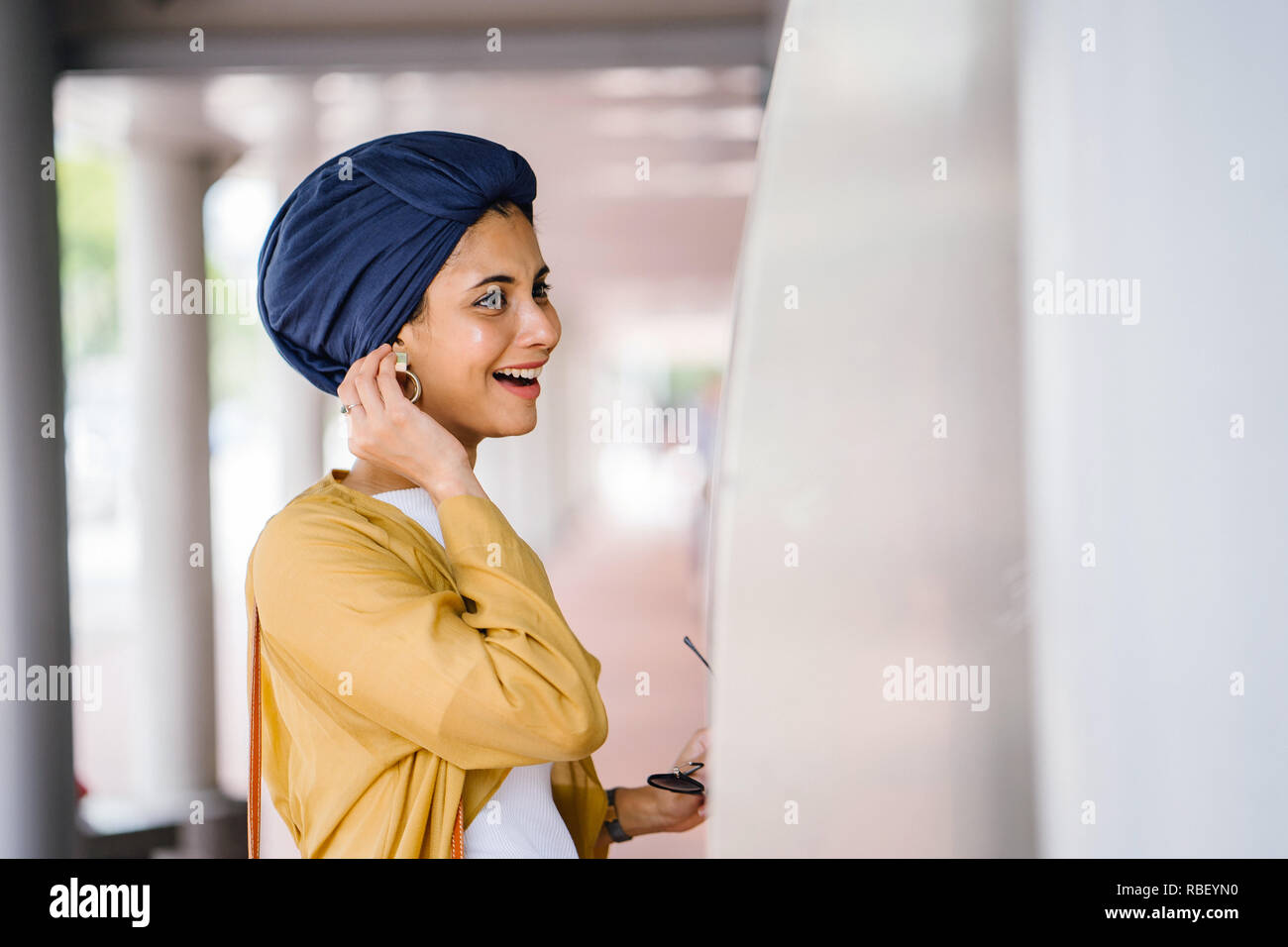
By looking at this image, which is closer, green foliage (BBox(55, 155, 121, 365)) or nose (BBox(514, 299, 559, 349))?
nose (BBox(514, 299, 559, 349))

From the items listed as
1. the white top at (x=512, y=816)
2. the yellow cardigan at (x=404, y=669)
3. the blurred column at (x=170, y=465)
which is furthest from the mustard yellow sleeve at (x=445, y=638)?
the blurred column at (x=170, y=465)

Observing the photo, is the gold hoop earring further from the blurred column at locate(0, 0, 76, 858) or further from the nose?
the blurred column at locate(0, 0, 76, 858)

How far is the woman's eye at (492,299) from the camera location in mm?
1097

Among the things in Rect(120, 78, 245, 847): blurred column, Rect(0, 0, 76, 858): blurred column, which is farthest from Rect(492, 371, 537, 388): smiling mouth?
Rect(120, 78, 245, 847): blurred column

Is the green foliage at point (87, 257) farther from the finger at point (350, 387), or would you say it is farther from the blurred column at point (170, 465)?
the finger at point (350, 387)

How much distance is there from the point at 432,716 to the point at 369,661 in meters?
0.08

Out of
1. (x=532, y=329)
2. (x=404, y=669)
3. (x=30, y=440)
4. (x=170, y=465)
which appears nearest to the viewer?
(x=404, y=669)

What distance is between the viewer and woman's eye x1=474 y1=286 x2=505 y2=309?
1097mm

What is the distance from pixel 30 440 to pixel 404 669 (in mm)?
2119

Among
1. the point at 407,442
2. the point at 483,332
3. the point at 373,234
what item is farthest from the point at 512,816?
the point at 373,234

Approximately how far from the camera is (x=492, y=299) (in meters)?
1.10

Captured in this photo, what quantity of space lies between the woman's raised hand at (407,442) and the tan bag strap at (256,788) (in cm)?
21

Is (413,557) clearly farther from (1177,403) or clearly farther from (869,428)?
(1177,403)
